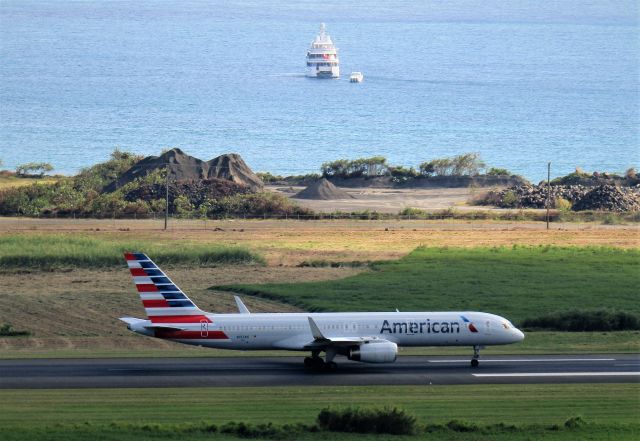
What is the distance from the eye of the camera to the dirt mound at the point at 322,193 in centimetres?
16275

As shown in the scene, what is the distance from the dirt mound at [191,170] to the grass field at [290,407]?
106 metres

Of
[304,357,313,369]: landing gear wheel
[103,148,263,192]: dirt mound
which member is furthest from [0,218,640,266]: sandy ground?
[304,357,313,369]: landing gear wheel

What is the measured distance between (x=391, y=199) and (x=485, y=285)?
249ft

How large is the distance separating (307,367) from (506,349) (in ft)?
45.2

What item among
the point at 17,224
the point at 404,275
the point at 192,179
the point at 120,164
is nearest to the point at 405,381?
the point at 404,275

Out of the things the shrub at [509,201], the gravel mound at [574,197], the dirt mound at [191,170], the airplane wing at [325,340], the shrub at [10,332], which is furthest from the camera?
the dirt mound at [191,170]

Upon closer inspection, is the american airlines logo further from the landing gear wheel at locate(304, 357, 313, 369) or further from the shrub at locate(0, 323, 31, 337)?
the shrub at locate(0, 323, 31, 337)

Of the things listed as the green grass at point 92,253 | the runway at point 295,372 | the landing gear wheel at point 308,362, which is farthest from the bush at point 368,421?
the green grass at point 92,253

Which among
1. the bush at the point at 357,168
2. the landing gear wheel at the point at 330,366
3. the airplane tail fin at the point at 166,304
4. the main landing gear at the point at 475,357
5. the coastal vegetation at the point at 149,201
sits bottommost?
the landing gear wheel at the point at 330,366

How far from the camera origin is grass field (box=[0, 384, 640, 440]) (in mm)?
44125

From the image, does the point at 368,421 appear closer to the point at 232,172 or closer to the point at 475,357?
the point at 475,357

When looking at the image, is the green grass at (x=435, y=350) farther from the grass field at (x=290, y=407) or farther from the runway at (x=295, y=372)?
the grass field at (x=290, y=407)

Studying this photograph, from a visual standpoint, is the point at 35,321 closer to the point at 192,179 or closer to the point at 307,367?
the point at 307,367

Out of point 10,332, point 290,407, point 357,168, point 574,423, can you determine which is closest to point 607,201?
point 357,168
